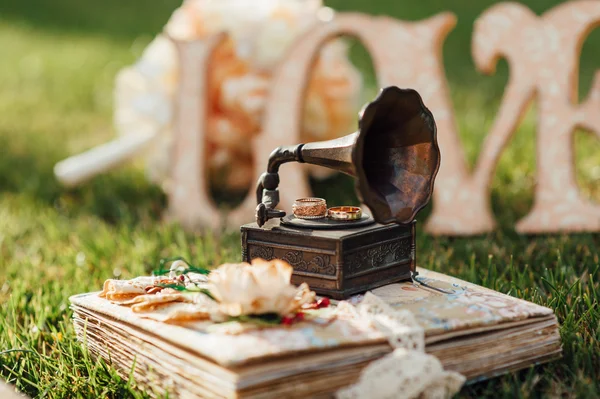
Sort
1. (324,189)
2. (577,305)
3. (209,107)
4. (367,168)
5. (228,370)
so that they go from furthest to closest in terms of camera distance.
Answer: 1. (324,189)
2. (209,107)
3. (577,305)
4. (367,168)
5. (228,370)

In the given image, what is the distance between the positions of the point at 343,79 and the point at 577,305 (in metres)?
1.73

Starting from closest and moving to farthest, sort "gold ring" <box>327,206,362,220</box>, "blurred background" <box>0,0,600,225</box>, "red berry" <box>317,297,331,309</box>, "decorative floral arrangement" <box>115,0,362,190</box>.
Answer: "red berry" <box>317,297,331,309</box>
"gold ring" <box>327,206,362,220</box>
"decorative floral arrangement" <box>115,0,362,190</box>
"blurred background" <box>0,0,600,225</box>

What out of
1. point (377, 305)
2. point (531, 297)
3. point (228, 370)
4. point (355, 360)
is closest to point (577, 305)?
point (531, 297)

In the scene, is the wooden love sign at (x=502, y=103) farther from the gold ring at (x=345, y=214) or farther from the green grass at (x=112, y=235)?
the gold ring at (x=345, y=214)

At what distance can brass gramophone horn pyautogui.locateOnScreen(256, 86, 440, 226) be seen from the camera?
1.78m

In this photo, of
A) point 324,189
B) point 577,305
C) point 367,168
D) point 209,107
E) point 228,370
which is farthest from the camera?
point 324,189

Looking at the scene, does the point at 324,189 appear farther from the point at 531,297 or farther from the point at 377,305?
the point at 377,305

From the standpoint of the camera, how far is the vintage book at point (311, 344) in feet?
4.95

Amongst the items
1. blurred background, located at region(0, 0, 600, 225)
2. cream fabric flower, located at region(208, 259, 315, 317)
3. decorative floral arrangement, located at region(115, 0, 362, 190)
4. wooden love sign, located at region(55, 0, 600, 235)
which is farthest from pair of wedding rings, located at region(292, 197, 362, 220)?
decorative floral arrangement, located at region(115, 0, 362, 190)

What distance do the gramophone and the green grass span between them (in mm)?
379

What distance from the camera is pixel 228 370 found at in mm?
1490

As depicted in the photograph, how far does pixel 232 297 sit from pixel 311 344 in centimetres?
20

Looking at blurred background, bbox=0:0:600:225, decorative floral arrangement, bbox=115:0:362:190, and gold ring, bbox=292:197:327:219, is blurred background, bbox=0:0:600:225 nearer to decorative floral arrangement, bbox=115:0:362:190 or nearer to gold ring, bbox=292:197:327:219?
decorative floral arrangement, bbox=115:0:362:190

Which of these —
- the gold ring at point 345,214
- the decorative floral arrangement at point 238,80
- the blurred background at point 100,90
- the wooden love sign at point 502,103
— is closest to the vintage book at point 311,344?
the gold ring at point 345,214
